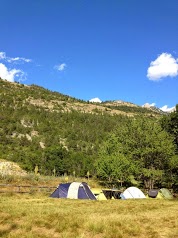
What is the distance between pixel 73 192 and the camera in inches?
1106

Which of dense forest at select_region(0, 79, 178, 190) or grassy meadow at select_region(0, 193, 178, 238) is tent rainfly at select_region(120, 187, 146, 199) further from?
grassy meadow at select_region(0, 193, 178, 238)

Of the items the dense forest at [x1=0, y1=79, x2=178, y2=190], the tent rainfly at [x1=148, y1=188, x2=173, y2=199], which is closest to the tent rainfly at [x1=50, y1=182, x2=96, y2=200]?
the tent rainfly at [x1=148, y1=188, x2=173, y2=199]

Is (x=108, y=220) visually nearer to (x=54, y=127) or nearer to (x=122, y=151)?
(x=122, y=151)

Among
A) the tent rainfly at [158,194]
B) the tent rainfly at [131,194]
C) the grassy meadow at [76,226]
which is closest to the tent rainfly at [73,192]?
the tent rainfly at [131,194]

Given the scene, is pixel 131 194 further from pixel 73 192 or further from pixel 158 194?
pixel 73 192

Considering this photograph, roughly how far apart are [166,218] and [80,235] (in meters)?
6.36

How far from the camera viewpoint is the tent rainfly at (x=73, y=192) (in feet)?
91.8

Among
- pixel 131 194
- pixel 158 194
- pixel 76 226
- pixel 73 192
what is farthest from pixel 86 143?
pixel 76 226

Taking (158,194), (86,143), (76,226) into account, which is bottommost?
(76,226)

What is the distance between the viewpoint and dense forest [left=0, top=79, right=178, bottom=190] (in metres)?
44.6

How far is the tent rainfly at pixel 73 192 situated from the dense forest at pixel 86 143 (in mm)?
14309

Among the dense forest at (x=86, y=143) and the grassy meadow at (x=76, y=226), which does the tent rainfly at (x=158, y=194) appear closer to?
the dense forest at (x=86, y=143)

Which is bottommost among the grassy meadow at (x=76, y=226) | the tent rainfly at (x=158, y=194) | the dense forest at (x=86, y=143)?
the grassy meadow at (x=76, y=226)

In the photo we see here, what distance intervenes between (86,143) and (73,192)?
2361 inches
